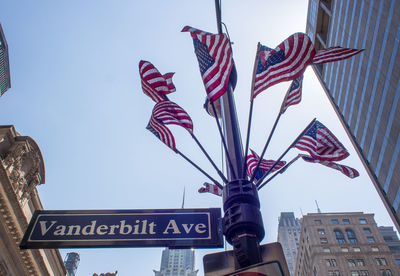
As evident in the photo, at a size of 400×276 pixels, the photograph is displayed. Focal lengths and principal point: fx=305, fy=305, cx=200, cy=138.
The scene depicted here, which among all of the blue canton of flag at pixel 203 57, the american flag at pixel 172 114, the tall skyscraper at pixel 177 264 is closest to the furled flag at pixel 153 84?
the american flag at pixel 172 114

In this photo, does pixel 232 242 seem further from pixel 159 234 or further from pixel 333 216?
pixel 333 216

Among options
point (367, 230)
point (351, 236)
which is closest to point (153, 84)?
point (351, 236)

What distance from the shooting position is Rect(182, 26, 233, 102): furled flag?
5676mm

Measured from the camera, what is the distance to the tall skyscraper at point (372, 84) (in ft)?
168

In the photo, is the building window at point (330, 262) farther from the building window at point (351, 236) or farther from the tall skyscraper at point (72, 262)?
the tall skyscraper at point (72, 262)

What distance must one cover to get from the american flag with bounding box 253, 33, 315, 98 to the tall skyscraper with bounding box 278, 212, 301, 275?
15422 cm

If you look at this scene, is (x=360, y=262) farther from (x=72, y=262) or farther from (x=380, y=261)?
(x=72, y=262)

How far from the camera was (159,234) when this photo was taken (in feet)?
13.7

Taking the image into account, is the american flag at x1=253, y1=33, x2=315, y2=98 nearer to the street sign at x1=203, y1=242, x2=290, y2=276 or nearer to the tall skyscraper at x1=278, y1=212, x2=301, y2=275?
the street sign at x1=203, y1=242, x2=290, y2=276

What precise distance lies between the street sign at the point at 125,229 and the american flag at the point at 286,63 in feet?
9.67

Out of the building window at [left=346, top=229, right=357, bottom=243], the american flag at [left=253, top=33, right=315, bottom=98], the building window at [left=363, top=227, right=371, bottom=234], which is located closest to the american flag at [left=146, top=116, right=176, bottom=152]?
the american flag at [left=253, top=33, right=315, bottom=98]

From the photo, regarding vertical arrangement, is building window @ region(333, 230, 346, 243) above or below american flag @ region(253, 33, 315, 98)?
above

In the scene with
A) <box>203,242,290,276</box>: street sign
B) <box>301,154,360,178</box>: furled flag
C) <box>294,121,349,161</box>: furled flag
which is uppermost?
<box>294,121,349,161</box>: furled flag

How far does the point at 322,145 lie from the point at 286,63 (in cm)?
228
